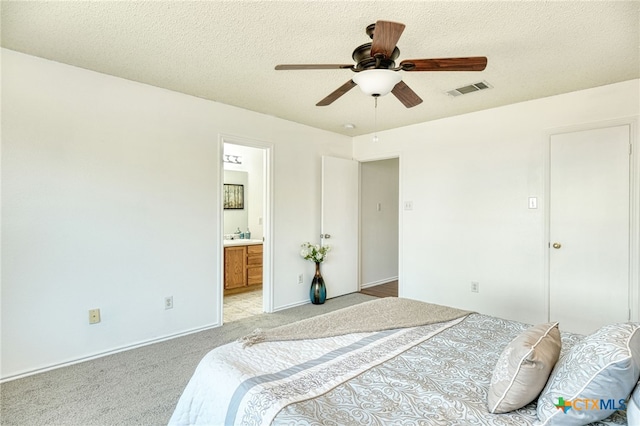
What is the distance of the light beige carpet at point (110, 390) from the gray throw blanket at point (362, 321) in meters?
0.91

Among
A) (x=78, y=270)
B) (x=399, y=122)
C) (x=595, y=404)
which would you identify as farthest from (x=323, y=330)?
(x=399, y=122)

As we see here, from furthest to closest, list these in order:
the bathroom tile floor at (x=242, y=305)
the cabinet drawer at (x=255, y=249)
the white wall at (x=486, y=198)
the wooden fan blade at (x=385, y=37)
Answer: the cabinet drawer at (x=255, y=249)
the bathroom tile floor at (x=242, y=305)
the white wall at (x=486, y=198)
the wooden fan blade at (x=385, y=37)

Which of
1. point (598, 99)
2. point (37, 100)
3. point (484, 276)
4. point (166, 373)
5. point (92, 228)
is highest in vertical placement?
point (598, 99)

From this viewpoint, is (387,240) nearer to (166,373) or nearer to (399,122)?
(399,122)

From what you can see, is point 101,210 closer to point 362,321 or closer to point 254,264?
point 362,321

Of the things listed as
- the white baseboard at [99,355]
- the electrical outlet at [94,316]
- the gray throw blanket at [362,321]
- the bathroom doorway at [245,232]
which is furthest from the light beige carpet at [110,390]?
the bathroom doorway at [245,232]

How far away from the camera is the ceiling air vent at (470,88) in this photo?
3.00 m

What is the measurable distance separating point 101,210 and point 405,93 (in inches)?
103

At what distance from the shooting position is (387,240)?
589cm

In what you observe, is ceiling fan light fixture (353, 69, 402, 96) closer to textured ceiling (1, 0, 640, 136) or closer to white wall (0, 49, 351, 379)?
textured ceiling (1, 0, 640, 136)

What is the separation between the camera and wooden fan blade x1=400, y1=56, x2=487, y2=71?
1826 mm

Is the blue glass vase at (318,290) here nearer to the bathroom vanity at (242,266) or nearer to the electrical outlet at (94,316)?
the bathroom vanity at (242,266)

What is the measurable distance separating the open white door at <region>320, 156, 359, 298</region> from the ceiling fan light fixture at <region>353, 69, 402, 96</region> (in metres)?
2.60

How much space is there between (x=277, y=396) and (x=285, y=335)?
1.95ft
